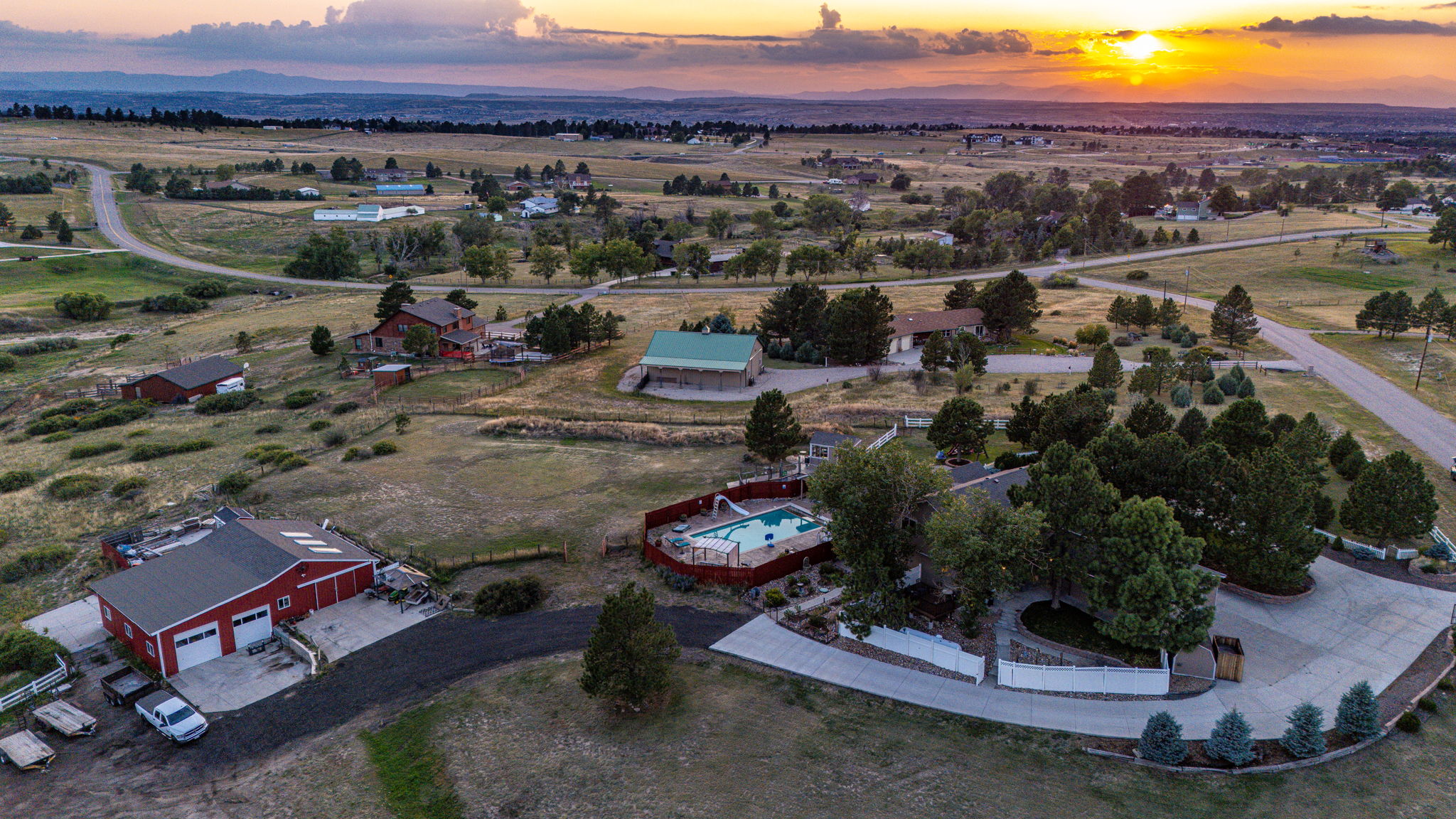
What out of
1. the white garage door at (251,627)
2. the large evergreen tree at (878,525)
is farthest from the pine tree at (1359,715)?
the white garage door at (251,627)

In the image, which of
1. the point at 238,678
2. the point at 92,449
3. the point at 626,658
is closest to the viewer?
the point at 626,658

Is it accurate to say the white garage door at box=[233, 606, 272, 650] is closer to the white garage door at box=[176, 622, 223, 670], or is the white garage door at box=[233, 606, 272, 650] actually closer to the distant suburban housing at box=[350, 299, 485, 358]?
the white garage door at box=[176, 622, 223, 670]

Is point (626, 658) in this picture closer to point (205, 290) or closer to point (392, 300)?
point (392, 300)

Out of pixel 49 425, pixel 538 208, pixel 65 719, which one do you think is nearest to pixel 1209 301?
pixel 65 719

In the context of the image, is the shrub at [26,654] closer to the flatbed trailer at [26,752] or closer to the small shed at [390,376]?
the flatbed trailer at [26,752]

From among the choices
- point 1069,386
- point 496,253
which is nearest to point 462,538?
point 1069,386

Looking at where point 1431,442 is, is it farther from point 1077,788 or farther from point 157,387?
point 157,387
